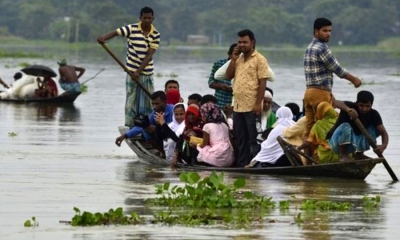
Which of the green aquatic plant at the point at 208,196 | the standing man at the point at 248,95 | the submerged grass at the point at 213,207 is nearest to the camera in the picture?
the submerged grass at the point at 213,207

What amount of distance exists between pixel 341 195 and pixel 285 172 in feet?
4.31

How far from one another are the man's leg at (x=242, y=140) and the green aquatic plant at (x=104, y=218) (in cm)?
375

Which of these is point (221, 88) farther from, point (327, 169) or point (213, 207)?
point (213, 207)

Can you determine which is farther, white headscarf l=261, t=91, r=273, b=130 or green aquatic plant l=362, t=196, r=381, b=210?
white headscarf l=261, t=91, r=273, b=130

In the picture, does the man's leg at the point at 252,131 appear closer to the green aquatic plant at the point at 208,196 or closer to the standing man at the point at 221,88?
the standing man at the point at 221,88

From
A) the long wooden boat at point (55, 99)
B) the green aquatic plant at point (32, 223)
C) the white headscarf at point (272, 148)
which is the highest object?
the long wooden boat at point (55, 99)

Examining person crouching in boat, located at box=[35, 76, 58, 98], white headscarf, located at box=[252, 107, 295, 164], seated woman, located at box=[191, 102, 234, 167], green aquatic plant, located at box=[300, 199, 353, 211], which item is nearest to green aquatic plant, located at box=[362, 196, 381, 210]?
green aquatic plant, located at box=[300, 199, 353, 211]

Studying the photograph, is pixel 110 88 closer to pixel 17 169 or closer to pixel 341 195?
pixel 17 169

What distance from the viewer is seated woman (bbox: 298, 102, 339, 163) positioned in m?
12.4

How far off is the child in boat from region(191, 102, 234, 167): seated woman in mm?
605

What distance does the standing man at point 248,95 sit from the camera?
12867 millimetres

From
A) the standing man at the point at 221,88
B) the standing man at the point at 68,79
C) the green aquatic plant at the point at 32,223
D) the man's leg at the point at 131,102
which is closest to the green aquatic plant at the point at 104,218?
the green aquatic plant at the point at 32,223

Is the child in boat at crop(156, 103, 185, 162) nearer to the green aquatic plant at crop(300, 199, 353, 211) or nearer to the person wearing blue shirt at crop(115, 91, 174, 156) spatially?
the person wearing blue shirt at crop(115, 91, 174, 156)

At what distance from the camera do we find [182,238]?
8617mm
